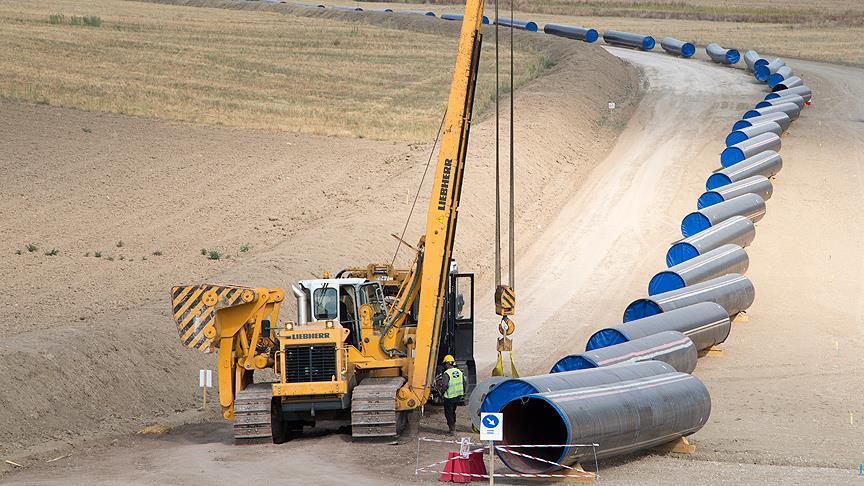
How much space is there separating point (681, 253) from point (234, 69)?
3845 cm

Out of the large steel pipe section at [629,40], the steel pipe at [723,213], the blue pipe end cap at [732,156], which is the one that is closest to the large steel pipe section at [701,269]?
the steel pipe at [723,213]

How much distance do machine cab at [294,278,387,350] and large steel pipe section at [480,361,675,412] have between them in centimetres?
312

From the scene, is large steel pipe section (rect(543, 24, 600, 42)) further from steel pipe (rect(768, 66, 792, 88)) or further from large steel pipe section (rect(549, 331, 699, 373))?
large steel pipe section (rect(549, 331, 699, 373))

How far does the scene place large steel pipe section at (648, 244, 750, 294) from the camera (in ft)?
95.1

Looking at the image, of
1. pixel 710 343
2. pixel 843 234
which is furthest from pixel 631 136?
pixel 710 343

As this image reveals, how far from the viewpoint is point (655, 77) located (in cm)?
6331

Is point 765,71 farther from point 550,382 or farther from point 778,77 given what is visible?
point 550,382

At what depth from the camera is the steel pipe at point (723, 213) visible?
34188mm

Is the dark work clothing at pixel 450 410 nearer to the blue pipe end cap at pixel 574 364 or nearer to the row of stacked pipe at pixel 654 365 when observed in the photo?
the row of stacked pipe at pixel 654 365

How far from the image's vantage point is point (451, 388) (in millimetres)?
19719

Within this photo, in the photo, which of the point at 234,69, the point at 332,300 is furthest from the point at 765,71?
the point at 332,300

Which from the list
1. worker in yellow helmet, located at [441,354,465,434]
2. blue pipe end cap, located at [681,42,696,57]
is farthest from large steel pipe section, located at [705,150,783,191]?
blue pipe end cap, located at [681,42,696,57]

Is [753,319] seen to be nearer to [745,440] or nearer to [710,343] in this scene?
[710,343]

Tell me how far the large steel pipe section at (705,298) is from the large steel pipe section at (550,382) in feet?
25.2
